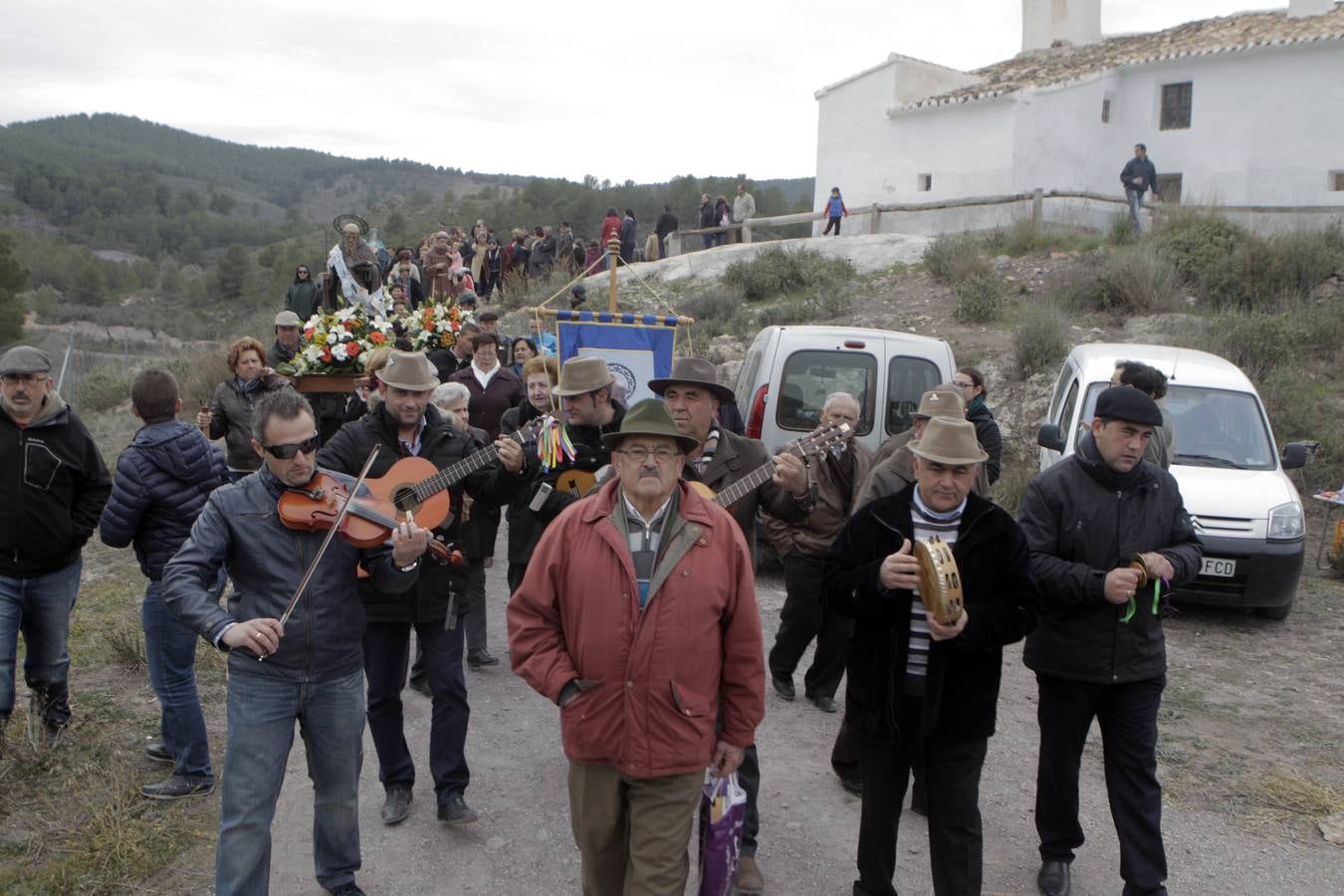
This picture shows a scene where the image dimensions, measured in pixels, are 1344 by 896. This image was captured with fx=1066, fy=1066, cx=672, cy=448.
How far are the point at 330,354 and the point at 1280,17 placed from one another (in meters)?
26.1

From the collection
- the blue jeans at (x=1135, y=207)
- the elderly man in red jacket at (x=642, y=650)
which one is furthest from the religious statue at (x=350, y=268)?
the blue jeans at (x=1135, y=207)

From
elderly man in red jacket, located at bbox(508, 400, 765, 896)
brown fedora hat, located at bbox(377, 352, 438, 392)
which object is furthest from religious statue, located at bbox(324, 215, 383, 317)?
elderly man in red jacket, located at bbox(508, 400, 765, 896)

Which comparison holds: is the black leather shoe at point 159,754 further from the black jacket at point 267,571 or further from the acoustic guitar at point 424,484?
the black jacket at point 267,571

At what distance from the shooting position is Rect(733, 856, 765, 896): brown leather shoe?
14.5 ft

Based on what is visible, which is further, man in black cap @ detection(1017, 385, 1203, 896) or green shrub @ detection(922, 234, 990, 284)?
green shrub @ detection(922, 234, 990, 284)

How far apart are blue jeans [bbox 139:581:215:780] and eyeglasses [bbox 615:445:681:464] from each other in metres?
2.72

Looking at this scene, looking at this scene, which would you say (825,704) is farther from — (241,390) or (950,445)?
(241,390)

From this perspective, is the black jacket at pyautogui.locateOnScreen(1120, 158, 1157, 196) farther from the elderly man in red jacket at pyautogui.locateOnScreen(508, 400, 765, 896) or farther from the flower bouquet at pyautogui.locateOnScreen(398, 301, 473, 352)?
the elderly man in red jacket at pyautogui.locateOnScreen(508, 400, 765, 896)

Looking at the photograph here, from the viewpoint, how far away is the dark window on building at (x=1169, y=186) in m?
25.1

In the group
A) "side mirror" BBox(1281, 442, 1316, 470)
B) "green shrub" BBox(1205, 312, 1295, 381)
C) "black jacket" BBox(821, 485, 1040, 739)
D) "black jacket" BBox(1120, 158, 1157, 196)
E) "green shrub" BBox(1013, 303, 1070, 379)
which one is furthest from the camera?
"black jacket" BBox(1120, 158, 1157, 196)

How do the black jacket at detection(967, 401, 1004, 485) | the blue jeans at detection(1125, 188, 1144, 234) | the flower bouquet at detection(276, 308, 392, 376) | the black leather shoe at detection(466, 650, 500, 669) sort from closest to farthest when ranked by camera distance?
Result: 1. the black leather shoe at detection(466, 650, 500, 669)
2. the black jacket at detection(967, 401, 1004, 485)
3. the flower bouquet at detection(276, 308, 392, 376)
4. the blue jeans at detection(1125, 188, 1144, 234)

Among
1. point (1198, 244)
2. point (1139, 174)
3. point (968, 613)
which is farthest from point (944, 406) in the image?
point (1139, 174)

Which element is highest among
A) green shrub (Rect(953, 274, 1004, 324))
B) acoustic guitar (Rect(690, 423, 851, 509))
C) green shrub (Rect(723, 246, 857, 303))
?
green shrub (Rect(723, 246, 857, 303))

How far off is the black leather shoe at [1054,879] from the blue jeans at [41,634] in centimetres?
477
